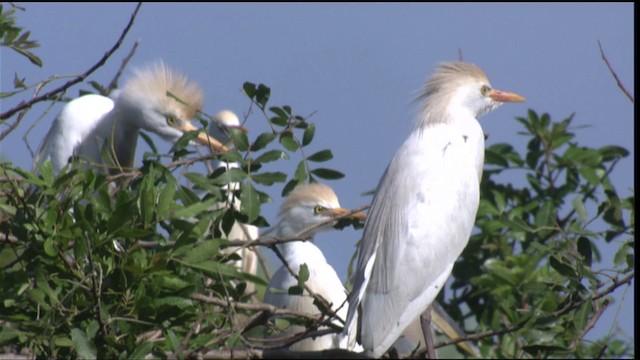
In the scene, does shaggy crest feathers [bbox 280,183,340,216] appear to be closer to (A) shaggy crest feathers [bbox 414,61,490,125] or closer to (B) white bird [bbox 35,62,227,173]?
(B) white bird [bbox 35,62,227,173]

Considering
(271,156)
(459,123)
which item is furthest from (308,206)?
(271,156)

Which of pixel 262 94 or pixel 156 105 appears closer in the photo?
pixel 262 94

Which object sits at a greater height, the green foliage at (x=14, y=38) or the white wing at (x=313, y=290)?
the green foliage at (x=14, y=38)

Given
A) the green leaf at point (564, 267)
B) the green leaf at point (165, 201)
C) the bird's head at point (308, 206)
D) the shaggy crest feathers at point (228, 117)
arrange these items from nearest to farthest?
the green leaf at point (165, 201) < the green leaf at point (564, 267) < the bird's head at point (308, 206) < the shaggy crest feathers at point (228, 117)

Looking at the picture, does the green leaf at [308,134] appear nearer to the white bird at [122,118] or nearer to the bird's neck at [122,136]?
the white bird at [122,118]

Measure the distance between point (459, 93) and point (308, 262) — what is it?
40.0 inches

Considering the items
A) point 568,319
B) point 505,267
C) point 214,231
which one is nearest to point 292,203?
point 505,267

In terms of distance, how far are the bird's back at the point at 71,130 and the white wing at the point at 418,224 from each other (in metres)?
1.42

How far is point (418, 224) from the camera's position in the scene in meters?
3.29

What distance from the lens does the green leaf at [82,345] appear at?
7.43 ft

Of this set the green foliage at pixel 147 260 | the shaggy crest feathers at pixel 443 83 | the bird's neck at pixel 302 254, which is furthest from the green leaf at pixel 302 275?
the bird's neck at pixel 302 254

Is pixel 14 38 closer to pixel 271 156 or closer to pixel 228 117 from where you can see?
pixel 271 156

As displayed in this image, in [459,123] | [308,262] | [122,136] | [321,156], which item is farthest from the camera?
[122,136]

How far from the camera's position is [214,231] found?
9.42 ft
